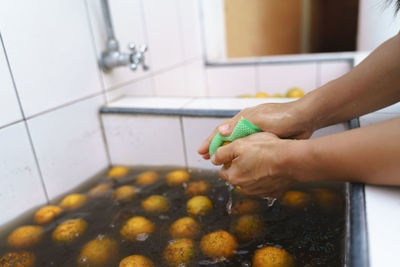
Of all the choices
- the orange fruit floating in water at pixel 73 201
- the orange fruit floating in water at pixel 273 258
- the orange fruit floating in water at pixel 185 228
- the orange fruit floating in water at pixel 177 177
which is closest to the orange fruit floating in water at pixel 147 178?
the orange fruit floating in water at pixel 177 177

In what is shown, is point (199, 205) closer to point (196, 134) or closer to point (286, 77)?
point (196, 134)

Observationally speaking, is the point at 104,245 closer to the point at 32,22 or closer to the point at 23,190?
the point at 23,190

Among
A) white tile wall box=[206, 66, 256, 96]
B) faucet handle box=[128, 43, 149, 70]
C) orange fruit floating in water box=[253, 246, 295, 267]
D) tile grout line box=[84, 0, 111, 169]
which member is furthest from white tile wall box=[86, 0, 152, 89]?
orange fruit floating in water box=[253, 246, 295, 267]

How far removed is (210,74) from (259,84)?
0.34 metres

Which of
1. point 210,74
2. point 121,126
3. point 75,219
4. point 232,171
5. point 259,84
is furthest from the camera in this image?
point 210,74

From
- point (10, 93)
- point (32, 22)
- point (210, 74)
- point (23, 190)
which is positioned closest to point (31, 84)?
point (10, 93)

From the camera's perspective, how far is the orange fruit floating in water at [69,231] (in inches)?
33.4

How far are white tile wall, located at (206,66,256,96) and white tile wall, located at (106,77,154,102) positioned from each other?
2.05 ft

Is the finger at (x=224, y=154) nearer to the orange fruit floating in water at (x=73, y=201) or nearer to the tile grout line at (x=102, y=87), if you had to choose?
the orange fruit floating in water at (x=73, y=201)

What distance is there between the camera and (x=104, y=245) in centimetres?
80

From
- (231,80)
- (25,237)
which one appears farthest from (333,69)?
(25,237)

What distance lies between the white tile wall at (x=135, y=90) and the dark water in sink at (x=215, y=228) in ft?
1.49

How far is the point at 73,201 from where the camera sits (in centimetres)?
103

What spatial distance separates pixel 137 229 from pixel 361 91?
0.62 metres
